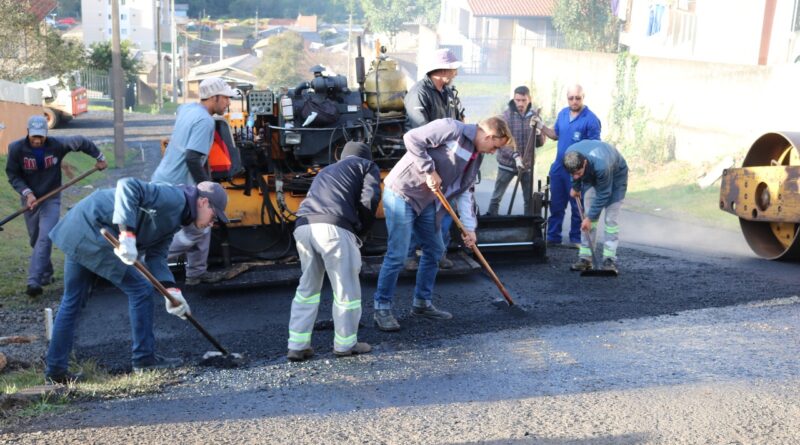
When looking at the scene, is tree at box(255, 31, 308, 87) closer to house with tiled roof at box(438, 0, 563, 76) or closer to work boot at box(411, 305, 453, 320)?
house with tiled roof at box(438, 0, 563, 76)

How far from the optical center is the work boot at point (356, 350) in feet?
18.9

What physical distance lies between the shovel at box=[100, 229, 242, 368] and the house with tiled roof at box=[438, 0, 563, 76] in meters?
36.9

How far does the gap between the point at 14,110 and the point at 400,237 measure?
1535 centimetres

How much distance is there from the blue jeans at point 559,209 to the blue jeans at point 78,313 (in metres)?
5.03

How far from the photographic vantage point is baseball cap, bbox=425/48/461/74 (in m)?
7.70

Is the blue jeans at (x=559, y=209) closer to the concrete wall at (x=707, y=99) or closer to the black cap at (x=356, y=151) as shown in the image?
the black cap at (x=356, y=151)

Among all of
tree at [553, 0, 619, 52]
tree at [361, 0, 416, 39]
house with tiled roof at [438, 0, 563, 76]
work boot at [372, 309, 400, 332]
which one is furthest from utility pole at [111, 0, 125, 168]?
tree at [361, 0, 416, 39]

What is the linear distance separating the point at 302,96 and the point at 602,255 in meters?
3.31

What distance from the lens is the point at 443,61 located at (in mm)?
7723

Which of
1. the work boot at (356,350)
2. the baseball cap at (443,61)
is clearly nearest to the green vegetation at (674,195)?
the baseball cap at (443,61)

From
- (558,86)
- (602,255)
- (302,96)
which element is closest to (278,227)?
(302,96)

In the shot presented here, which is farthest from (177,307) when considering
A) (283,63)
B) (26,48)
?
(283,63)

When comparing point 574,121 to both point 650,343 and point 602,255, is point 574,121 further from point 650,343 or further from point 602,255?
point 650,343

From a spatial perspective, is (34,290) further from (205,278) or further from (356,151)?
(356,151)
